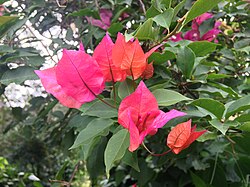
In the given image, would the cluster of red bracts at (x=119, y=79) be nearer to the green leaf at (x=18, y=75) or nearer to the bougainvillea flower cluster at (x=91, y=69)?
the bougainvillea flower cluster at (x=91, y=69)

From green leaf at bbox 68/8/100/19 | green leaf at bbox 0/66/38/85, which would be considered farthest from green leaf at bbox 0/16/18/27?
green leaf at bbox 68/8/100/19

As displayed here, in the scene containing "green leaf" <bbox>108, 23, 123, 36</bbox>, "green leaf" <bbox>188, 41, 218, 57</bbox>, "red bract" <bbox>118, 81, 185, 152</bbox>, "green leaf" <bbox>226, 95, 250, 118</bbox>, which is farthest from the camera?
"green leaf" <bbox>108, 23, 123, 36</bbox>

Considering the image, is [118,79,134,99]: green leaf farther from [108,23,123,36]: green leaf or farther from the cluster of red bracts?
[108,23,123,36]: green leaf

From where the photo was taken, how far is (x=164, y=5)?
0.61 metres

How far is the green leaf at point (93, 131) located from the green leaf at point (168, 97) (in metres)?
0.07

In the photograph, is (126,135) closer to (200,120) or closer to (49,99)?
(200,120)

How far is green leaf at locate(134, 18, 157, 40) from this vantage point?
500mm

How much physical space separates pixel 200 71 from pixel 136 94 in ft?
0.97

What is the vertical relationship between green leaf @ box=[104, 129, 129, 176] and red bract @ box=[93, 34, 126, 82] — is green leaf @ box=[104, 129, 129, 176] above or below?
below

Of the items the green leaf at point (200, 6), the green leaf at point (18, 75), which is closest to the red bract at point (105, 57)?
the green leaf at point (200, 6)

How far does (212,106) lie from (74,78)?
20 centimetres

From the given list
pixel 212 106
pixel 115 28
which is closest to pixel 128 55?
pixel 212 106

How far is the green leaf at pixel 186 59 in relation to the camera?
60 centimetres

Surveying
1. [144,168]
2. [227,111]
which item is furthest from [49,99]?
[227,111]
